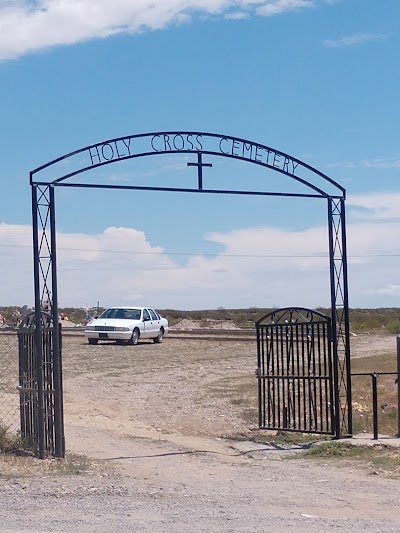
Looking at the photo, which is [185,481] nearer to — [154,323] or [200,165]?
[200,165]

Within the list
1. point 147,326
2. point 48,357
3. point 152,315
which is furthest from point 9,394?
point 152,315

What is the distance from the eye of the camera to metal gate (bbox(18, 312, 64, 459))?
423 inches

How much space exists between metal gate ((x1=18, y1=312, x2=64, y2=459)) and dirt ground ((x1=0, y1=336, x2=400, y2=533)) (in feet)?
1.79

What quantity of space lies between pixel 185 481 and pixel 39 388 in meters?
2.23

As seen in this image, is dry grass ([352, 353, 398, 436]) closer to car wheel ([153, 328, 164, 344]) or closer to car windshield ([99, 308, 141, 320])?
car windshield ([99, 308, 141, 320])

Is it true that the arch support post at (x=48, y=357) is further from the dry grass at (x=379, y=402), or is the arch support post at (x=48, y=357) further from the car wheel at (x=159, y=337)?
the car wheel at (x=159, y=337)

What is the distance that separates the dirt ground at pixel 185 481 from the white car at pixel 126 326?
15.8 meters

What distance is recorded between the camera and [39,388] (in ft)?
35.3

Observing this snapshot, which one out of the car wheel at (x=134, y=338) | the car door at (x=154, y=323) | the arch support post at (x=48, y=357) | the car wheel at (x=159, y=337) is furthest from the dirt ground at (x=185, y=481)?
the car wheel at (x=159, y=337)

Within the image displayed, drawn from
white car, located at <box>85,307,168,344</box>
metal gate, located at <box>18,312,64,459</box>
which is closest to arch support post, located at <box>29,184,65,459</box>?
metal gate, located at <box>18,312,64,459</box>

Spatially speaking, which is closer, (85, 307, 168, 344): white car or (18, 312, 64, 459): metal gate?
(18, 312, 64, 459): metal gate

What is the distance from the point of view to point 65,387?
65.8 ft

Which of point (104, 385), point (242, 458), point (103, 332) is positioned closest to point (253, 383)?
point (104, 385)

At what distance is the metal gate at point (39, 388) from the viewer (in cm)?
1075
